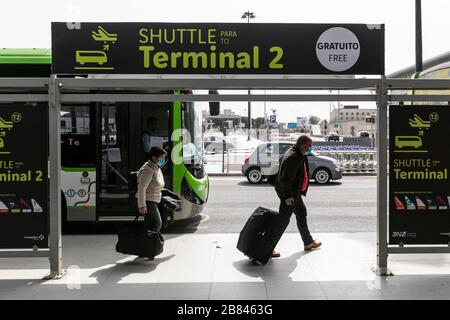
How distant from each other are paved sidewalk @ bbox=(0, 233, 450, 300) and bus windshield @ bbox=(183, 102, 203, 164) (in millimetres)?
1986

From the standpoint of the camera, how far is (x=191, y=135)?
1009 centimetres

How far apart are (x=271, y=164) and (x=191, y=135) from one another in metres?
9.58

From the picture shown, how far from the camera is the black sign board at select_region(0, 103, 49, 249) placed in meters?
6.45

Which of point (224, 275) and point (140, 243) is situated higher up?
point (140, 243)

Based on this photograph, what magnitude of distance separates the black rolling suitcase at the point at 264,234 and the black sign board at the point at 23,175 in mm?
2694

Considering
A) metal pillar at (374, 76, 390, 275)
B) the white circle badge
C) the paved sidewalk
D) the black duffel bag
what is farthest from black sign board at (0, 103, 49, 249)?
metal pillar at (374, 76, 390, 275)

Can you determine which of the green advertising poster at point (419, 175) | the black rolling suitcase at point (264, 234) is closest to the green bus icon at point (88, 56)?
the black rolling suitcase at point (264, 234)

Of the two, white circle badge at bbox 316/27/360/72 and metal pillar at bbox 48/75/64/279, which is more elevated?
white circle badge at bbox 316/27/360/72

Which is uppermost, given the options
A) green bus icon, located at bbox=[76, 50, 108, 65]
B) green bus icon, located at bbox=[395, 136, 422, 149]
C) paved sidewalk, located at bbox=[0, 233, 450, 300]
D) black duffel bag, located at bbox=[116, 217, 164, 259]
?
green bus icon, located at bbox=[76, 50, 108, 65]

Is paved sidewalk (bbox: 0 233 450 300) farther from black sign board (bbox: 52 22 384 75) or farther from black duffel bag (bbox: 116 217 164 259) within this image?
black sign board (bbox: 52 22 384 75)

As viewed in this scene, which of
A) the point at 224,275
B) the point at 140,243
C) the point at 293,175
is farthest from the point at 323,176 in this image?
the point at 224,275

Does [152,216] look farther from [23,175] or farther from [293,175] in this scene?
[293,175]

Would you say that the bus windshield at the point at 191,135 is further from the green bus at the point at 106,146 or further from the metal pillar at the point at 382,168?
the metal pillar at the point at 382,168

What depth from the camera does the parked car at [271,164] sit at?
1894 centimetres
